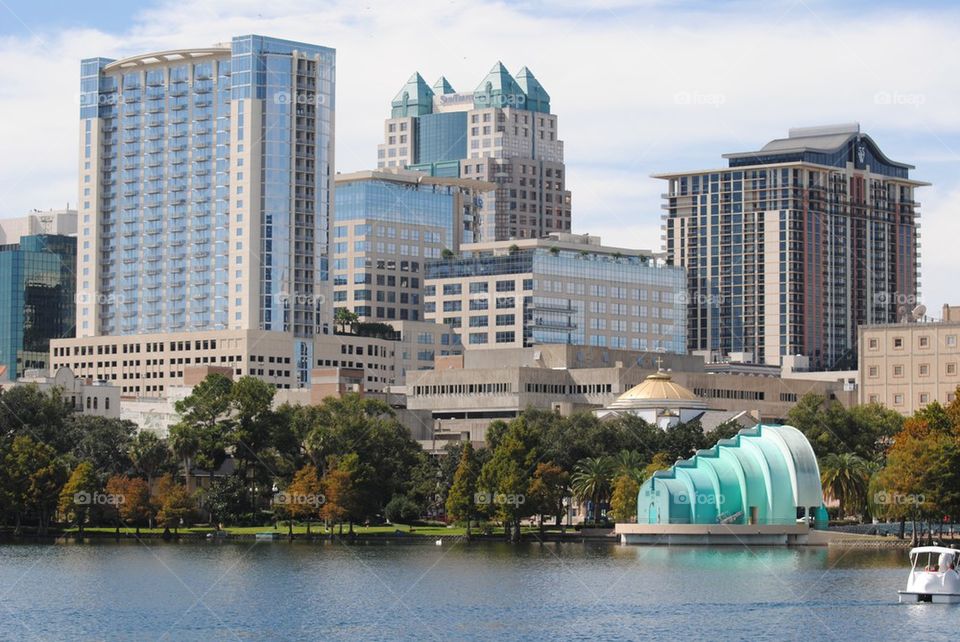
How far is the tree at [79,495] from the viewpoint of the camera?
195875mm

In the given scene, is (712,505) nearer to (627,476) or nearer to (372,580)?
(627,476)

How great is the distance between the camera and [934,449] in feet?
585

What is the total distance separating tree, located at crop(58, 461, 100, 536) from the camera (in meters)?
196

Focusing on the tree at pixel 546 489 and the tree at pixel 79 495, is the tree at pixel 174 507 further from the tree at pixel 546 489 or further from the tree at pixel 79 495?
the tree at pixel 546 489

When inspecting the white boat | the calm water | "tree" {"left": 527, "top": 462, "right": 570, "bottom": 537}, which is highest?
"tree" {"left": 527, "top": 462, "right": 570, "bottom": 537}

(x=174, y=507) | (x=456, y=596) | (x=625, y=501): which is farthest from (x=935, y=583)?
(x=174, y=507)

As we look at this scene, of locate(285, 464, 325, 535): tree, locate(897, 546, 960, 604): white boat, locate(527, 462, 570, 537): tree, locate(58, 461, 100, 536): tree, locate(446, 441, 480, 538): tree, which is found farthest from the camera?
locate(58, 461, 100, 536): tree

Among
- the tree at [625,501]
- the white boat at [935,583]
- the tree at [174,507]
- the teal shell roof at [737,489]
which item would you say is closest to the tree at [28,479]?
the tree at [174,507]

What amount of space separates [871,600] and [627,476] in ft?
247

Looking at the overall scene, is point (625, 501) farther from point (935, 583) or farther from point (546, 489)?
point (935, 583)

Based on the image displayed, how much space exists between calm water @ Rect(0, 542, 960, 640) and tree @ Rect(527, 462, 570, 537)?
58.0 feet

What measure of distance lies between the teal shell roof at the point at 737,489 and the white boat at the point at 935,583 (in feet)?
203

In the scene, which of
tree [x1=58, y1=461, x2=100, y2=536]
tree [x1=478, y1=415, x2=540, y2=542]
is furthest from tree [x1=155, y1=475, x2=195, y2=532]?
tree [x1=478, y1=415, x2=540, y2=542]

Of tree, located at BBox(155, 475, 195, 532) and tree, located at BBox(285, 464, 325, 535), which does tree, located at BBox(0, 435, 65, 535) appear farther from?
tree, located at BBox(285, 464, 325, 535)
